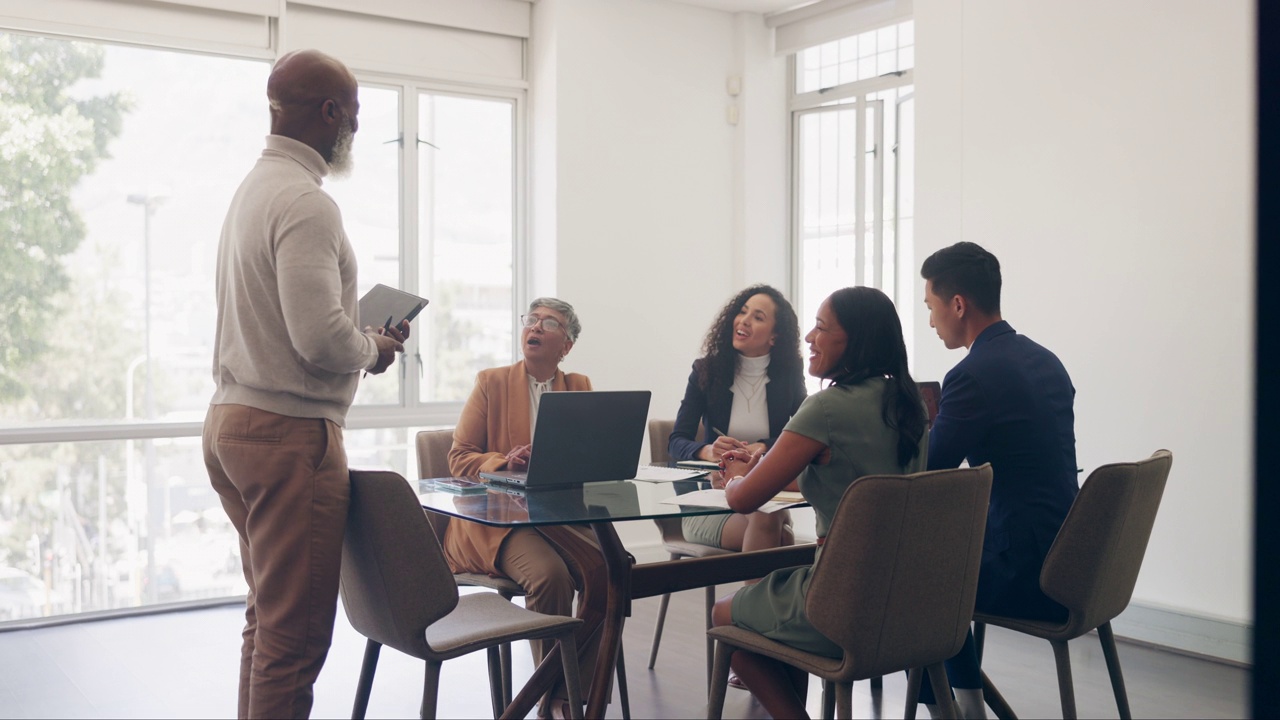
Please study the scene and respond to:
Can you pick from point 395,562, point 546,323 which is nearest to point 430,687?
point 395,562

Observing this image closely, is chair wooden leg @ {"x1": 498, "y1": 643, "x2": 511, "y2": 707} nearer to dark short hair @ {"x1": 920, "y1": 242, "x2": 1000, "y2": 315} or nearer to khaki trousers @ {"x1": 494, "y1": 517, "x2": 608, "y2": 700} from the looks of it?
khaki trousers @ {"x1": 494, "y1": 517, "x2": 608, "y2": 700}

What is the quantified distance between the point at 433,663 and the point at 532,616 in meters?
0.30

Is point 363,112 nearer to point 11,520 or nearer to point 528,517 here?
point 11,520

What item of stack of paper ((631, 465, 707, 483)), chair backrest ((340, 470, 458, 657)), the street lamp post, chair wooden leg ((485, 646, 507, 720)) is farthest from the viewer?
→ the street lamp post

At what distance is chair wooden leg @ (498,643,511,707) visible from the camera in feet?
9.68

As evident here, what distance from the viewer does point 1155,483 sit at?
8.45 ft

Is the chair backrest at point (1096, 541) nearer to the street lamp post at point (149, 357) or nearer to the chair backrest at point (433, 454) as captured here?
the chair backrest at point (433, 454)

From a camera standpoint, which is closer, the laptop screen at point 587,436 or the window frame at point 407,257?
the laptop screen at point 587,436

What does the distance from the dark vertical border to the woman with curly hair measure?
3.34m

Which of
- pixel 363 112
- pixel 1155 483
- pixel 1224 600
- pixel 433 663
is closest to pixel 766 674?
pixel 433 663

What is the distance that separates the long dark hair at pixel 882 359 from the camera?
2295 millimetres

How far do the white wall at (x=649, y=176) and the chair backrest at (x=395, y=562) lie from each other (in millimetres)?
3419

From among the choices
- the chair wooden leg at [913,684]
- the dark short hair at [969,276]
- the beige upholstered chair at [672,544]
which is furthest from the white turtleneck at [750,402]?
the chair wooden leg at [913,684]

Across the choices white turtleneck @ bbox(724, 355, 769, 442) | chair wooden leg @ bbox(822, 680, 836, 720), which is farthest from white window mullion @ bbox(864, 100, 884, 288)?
chair wooden leg @ bbox(822, 680, 836, 720)
